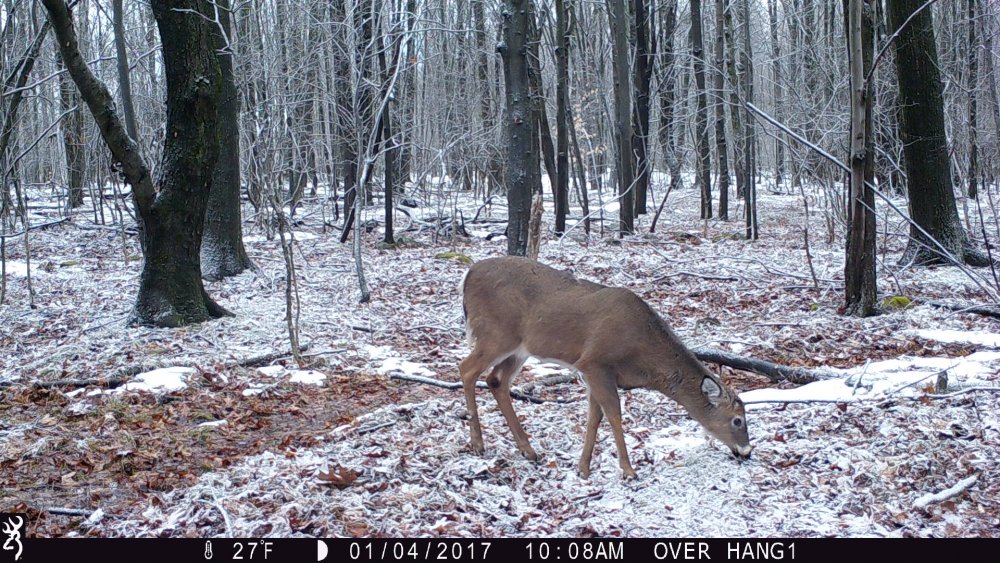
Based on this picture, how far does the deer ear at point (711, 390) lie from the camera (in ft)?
17.9

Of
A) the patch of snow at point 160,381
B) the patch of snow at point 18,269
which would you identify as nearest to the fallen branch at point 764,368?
the patch of snow at point 160,381

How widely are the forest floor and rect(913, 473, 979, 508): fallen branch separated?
28 mm

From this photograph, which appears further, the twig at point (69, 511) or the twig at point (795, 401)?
the twig at point (795, 401)

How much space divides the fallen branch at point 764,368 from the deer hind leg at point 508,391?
234 cm

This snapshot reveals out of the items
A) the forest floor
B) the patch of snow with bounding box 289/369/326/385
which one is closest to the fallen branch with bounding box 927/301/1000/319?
the forest floor

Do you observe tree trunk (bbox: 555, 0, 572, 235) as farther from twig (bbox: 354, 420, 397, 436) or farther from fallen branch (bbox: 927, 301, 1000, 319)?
twig (bbox: 354, 420, 397, 436)

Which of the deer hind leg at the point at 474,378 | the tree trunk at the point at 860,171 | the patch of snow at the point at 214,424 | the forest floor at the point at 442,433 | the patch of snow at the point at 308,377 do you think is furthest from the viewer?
the tree trunk at the point at 860,171

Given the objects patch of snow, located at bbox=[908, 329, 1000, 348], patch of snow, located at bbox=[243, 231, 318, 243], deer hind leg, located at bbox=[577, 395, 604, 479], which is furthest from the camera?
patch of snow, located at bbox=[243, 231, 318, 243]

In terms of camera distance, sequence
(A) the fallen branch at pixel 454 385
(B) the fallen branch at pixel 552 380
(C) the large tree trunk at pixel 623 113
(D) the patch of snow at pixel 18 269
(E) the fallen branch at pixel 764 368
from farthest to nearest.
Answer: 1. (C) the large tree trunk at pixel 623 113
2. (D) the patch of snow at pixel 18 269
3. (B) the fallen branch at pixel 552 380
4. (A) the fallen branch at pixel 454 385
5. (E) the fallen branch at pixel 764 368

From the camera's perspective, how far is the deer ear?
5.47 metres

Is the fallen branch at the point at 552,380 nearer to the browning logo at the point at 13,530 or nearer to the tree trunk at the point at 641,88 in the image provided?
the browning logo at the point at 13,530

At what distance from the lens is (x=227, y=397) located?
24.2ft

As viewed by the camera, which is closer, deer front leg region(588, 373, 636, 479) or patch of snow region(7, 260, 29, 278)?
deer front leg region(588, 373, 636, 479)

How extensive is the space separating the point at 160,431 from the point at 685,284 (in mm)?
8613
